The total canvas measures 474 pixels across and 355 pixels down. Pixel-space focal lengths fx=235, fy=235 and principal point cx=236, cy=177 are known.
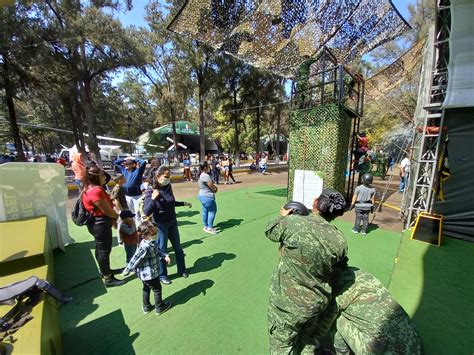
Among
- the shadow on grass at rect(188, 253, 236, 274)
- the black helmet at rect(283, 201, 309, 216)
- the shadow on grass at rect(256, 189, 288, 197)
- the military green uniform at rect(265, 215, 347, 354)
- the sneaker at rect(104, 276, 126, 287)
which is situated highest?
the black helmet at rect(283, 201, 309, 216)

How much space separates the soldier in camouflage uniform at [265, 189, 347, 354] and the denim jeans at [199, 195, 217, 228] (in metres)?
3.45

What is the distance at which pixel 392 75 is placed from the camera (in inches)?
497

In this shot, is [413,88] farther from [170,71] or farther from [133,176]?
[133,176]

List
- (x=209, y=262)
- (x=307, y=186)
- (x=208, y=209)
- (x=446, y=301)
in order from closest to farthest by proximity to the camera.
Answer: (x=446, y=301) < (x=209, y=262) < (x=208, y=209) < (x=307, y=186)

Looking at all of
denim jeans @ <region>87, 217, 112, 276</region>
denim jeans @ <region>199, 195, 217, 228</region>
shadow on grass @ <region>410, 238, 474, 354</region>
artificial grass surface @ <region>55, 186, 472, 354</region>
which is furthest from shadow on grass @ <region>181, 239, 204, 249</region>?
shadow on grass @ <region>410, 238, 474, 354</region>

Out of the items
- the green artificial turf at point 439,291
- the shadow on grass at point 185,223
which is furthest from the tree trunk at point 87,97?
the green artificial turf at point 439,291

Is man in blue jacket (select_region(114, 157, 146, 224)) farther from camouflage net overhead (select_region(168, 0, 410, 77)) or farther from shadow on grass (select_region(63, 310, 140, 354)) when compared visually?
camouflage net overhead (select_region(168, 0, 410, 77))

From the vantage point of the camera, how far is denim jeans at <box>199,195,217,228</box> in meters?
5.17

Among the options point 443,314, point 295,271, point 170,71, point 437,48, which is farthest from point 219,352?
point 170,71

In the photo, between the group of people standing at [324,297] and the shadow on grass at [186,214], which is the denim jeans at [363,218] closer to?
the group of people standing at [324,297]

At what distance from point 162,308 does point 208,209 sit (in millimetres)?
2637

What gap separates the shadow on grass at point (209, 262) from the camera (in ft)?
12.8

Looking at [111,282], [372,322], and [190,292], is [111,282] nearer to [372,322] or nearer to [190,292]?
[190,292]

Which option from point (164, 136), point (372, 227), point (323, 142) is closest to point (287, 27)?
point (323, 142)
